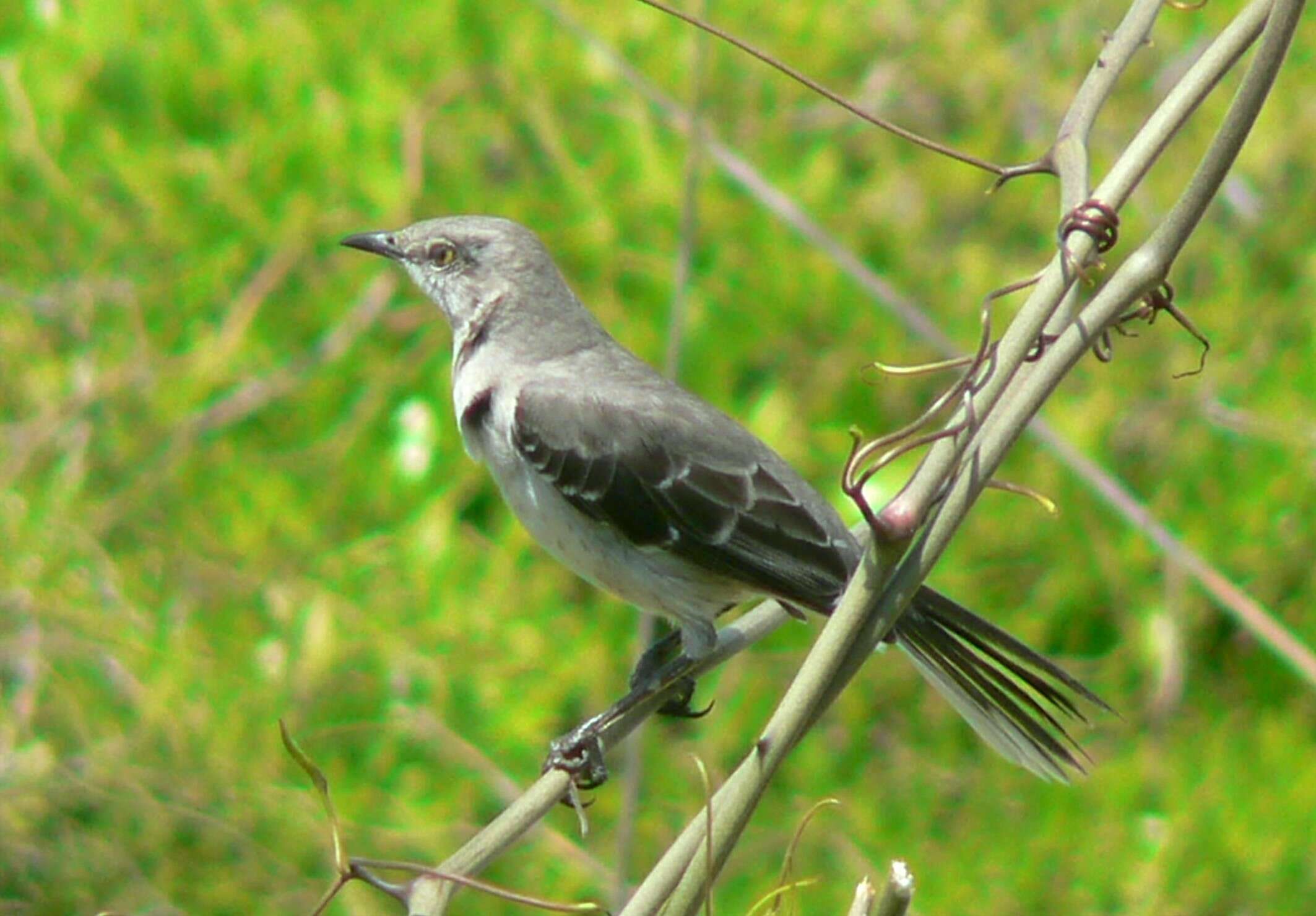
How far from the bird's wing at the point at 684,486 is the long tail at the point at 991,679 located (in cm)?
48

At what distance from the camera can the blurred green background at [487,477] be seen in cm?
532

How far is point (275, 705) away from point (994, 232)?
3337 millimetres

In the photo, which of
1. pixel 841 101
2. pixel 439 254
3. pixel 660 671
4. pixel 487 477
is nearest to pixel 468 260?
pixel 439 254

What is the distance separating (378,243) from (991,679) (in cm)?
215

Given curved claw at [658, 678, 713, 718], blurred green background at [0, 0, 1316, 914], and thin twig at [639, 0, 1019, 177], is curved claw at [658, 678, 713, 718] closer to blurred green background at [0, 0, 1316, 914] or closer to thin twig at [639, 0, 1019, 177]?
blurred green background at [0, 0, 1316, 914]

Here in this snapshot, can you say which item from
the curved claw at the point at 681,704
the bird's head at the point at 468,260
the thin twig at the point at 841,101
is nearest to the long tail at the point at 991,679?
the curved claw at the point at 681,704

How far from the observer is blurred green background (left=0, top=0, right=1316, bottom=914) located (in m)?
5.32

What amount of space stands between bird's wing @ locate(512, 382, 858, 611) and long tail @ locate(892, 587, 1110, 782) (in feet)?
1.57

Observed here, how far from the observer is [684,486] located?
4125 millimetres

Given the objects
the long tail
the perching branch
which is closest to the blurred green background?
the long tail

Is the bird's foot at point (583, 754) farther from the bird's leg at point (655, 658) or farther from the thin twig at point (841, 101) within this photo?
the thin twig at point (841, 101)

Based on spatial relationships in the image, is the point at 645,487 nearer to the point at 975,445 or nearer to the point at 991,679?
the point at 991,679

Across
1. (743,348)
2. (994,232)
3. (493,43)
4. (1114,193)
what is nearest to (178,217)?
(493,43)

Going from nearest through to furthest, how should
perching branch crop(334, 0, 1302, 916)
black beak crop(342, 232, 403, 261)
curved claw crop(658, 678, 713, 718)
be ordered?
perching branch crop(334, 0, 1302, 916)
curved claw crop(658, 678, 713, 718)
black beak crop(342, 232, 403, 261)
